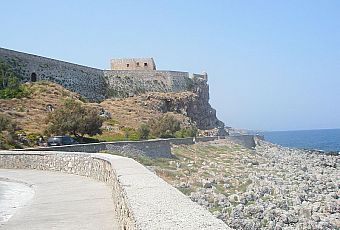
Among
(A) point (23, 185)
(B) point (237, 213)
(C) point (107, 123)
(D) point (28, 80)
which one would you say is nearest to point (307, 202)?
(B) point (237, 213)

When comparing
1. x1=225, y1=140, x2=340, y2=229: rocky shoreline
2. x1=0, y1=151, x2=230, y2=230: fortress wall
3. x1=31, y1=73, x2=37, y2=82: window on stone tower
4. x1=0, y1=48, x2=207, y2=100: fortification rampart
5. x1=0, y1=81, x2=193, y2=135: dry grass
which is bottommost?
x1=225, y1=140, x2=340, y2=229: rocky shoreline

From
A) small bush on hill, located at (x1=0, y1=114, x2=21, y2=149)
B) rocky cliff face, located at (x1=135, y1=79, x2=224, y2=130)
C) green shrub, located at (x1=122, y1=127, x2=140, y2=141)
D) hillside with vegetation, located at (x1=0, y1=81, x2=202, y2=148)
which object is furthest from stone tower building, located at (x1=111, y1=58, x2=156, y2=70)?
small bush on hill, located at (x1=0, y1=114, x2=21, y2=149)

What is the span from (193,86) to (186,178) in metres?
59.9

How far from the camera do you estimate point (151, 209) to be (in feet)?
20.5

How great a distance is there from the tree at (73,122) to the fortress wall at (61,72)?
1853 centimetres

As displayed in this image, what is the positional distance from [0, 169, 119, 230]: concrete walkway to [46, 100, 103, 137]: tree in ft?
71.8

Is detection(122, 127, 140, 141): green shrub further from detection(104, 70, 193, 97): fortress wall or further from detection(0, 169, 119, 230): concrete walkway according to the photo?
detection(0, 169, 119, 230): concrete walkway

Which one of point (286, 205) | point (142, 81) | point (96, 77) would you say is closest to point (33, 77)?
point (96, 77)

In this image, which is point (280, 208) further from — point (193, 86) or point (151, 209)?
point (193, 86)

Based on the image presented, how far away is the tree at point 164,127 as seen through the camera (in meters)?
52.2

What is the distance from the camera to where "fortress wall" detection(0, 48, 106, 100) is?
56.5 meters

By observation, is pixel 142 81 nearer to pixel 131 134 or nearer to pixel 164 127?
pixel 164 127

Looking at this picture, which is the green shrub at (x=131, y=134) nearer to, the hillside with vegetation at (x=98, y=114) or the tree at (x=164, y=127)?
the hillside with vegetation at (x=98, y=114)

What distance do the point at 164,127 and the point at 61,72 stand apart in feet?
61.3
